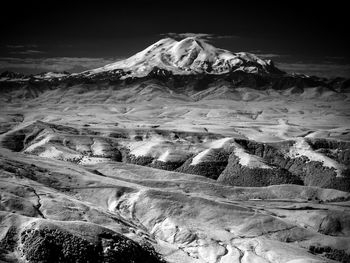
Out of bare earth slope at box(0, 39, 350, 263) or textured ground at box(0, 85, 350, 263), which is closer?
bare earth slope at box(0, 39, 350, 263)

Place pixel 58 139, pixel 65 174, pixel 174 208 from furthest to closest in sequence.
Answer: pixel 58 139
pixel 65 174
pixel 174 208

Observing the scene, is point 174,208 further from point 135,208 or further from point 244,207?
point 244,207

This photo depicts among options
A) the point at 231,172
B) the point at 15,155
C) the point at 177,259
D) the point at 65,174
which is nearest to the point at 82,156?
the point at 15,155

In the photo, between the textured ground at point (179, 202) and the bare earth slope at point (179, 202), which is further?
the textured ground at point (179, 202)

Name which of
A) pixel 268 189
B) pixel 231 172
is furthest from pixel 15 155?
pixel 268 189

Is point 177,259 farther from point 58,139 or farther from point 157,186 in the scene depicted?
point 58,139

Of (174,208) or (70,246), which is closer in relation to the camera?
(70,246)

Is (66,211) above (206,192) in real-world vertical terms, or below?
above

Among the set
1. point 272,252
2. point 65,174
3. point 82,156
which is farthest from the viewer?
point 82,156

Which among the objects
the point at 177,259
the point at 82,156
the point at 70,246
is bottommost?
the point at 82,156
